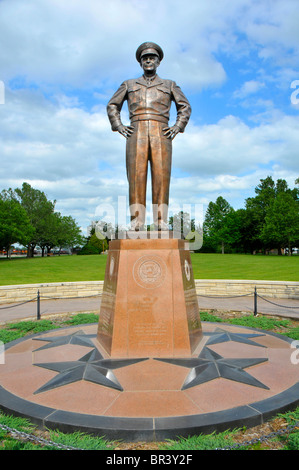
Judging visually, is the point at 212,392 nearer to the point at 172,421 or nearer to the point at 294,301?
the point at 172,421

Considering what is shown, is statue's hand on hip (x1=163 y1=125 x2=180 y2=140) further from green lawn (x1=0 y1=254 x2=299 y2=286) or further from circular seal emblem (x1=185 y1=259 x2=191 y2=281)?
green lawn (x1=0 y1=254 x2=299 y2=286)

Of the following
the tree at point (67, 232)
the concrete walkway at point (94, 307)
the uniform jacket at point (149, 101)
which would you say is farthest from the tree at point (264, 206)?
the uniform jacket at point (149, 101)

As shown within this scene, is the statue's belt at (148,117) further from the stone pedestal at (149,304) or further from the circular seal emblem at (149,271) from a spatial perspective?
the circular seal emblem at (149,271)

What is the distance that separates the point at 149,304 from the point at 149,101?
355cm

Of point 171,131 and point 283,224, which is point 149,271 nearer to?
point 171,131

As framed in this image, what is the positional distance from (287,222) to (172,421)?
49.6 m

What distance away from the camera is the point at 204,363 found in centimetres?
460

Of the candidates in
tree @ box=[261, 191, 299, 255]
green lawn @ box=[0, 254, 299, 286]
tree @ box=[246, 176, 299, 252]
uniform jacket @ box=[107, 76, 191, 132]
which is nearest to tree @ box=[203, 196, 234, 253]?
tree @ box=[246, 176, 299, 252]

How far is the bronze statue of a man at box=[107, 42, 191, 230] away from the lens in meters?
5.82

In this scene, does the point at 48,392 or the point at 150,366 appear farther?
the point at 150,366

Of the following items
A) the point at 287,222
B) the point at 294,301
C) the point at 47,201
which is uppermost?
the point at 47,201

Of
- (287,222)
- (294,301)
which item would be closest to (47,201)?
(287,222)

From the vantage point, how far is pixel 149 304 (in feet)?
16.8

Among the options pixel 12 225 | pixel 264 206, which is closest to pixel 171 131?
pixel 12 225
